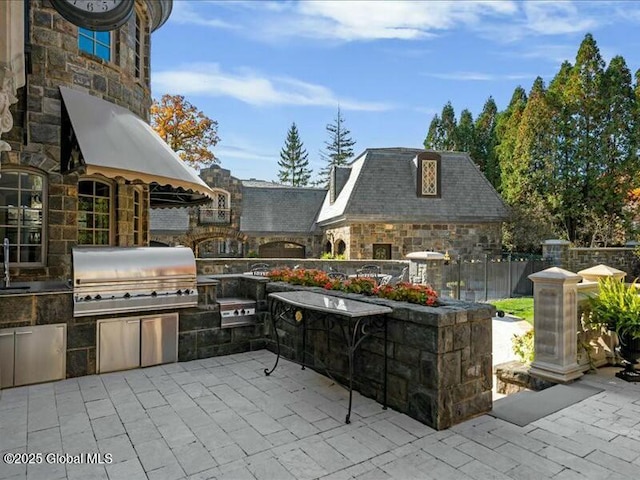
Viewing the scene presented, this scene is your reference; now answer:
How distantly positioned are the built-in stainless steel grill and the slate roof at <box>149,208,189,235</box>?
533 inches

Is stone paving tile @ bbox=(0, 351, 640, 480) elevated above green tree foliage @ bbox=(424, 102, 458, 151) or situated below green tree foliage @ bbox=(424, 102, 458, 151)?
below

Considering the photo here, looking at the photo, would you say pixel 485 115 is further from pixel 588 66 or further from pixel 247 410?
pixel 247 410

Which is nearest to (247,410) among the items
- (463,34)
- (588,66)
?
(463,34)

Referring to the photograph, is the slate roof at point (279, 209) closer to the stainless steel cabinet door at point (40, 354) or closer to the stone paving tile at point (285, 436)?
the stainless steel cabinet door at point (40, 354)

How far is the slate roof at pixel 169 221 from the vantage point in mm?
18312

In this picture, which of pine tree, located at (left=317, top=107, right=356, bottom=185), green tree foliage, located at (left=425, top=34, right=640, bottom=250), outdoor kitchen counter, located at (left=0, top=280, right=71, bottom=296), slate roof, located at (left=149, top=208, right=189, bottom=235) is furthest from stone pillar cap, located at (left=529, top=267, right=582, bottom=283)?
pine tree, located at (left=317, top=107, right=356, bottom=185)

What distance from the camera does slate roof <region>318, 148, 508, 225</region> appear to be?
1628 centimetres

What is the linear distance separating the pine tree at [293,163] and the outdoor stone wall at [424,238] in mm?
30259

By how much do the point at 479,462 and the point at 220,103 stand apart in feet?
73.4

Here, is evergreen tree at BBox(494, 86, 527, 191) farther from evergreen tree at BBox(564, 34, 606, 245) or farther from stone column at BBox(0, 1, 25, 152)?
stone column at BBox(0, 1, 25, 152)

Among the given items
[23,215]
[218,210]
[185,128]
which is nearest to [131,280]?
[23,215]
